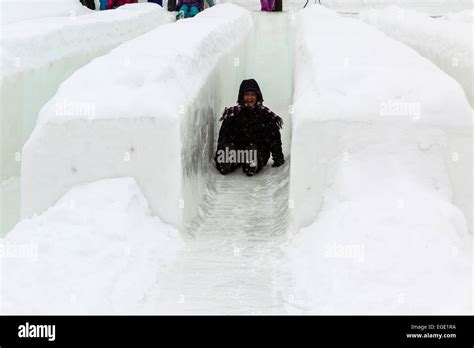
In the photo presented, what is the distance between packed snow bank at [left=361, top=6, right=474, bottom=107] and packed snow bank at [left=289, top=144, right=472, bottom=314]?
3.65 m

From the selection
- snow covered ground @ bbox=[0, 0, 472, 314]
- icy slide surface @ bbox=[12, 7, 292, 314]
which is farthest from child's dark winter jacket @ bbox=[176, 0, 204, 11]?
snow covered ground @ bbox=[0, 0, 472, 314]

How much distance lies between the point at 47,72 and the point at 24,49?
1.40 feet

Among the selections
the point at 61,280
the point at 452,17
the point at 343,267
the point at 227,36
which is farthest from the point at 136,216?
the point at 452,17

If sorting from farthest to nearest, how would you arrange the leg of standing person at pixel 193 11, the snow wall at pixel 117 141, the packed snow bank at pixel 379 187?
the leg of standing person at pixel 193 11
the snow wall at pixel 117 141
the packed snow bank at pixel 379 187

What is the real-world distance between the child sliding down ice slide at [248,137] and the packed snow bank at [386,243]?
232 cm

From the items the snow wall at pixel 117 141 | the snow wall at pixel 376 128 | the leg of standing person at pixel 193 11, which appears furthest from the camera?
the leg of standing person at pixel 193 11

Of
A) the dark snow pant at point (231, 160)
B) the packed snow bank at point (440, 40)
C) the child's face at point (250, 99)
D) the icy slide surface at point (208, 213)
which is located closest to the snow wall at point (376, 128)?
the icy slide surface at point (208, 213)

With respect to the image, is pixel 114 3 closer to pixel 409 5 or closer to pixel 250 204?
pixel 409 5

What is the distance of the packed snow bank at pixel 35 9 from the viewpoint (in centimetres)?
1353

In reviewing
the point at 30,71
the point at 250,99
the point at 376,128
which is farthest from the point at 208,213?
the point at 30,71

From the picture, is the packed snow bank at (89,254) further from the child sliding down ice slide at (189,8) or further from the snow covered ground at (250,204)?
the child sliding down ice slide at (189,8)

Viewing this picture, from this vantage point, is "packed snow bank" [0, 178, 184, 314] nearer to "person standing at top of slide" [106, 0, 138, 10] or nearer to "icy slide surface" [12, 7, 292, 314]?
"icy slide surface" [12, 7, 292, 314]

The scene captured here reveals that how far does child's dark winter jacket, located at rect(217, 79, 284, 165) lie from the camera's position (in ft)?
25.4

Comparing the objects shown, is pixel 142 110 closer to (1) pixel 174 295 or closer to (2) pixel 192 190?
(2) pixel 192 190
